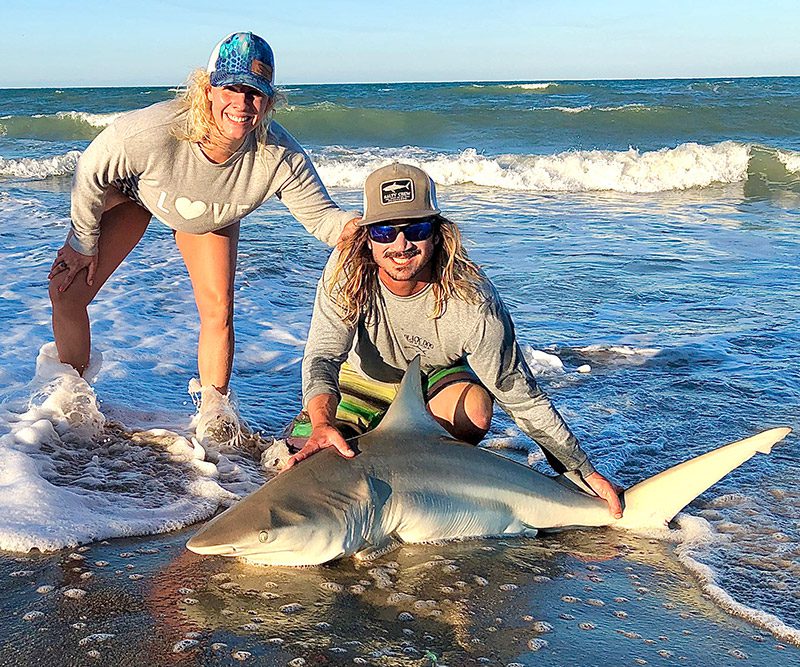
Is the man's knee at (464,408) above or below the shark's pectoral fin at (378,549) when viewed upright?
above

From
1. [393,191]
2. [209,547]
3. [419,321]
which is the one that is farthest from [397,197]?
[209,547]

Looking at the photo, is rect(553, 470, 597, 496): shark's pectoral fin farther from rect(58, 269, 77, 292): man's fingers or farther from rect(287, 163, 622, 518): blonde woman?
rect(58, 269, 77, 292): man's fingers

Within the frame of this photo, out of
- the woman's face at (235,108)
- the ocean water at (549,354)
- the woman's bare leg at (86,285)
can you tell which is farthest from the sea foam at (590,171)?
the woman's face at (235,108)

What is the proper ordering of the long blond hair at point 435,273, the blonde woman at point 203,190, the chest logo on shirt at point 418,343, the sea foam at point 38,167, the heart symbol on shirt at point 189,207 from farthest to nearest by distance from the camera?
the sea foam at point 38,167 → the heart symbol on shirt at point 189,207 → the blonde woman at point 203,190 → the chest logo on shirt at point 418,343 → the long blond hair at point 435,273

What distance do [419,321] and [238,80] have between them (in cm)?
123

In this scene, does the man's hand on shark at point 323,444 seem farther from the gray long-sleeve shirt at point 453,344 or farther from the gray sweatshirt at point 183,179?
the gray sweatshirt at point 183,179

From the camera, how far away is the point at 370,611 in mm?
2896

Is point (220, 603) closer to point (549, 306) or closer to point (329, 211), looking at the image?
point (329, 211)

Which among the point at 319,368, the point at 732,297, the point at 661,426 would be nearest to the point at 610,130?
the point at 732,297

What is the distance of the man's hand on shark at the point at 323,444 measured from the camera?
317 centimetres

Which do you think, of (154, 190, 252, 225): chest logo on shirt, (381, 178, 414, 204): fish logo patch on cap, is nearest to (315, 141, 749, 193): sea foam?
(154, 190, 252, 225): chest logo on shirt

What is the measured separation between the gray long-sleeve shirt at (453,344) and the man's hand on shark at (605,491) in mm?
35

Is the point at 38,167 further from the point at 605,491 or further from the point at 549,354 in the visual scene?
the point at 605,491

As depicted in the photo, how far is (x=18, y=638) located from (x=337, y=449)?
3.71ft
